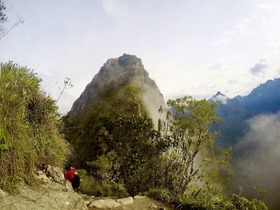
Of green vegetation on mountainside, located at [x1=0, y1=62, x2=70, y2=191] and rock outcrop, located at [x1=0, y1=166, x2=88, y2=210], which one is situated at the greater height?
green vegetation on mountainside, located at [x1=0, y1=62, x2=70, y2=191]

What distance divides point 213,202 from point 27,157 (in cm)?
947

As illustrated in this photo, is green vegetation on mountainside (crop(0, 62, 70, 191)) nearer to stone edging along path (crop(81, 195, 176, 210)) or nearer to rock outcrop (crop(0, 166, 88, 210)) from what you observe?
rock outcrop (crop(0, 166, 88, 210))

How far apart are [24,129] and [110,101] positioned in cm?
Answer: 10792

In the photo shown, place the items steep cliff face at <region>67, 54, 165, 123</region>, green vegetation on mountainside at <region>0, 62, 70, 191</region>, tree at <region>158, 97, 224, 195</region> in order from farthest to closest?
steep cliff face at <region>67, 54, 165, 123</region> < tree at <region>158, 97, 224, 195</region> < green vegetation on mountainside at <region>0, 62, 70, 191</region>

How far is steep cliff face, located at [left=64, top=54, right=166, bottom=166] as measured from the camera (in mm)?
90625

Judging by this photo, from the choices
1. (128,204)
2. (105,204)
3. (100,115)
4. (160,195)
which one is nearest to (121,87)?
(100,115)

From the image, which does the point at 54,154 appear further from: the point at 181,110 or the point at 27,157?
the point at 181,110

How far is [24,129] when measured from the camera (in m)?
7.32

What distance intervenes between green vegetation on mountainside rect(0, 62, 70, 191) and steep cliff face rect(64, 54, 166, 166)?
241ft

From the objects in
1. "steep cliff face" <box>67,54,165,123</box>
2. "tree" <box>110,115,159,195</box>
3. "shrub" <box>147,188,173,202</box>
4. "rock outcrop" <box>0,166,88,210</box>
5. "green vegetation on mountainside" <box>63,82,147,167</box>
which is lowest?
"shrub" <box>147,188,173,202</box>

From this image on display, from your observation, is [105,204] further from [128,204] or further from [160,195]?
[160,195]

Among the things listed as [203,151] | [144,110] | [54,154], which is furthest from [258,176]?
[54,154]

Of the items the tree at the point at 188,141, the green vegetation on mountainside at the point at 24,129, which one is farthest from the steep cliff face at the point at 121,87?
the green vegetation on mountainside at the point at 24,129

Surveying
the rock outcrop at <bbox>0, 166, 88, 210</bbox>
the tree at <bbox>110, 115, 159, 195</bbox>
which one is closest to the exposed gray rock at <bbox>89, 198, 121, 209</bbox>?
the rock outcrop at <bbox>0, 166, 88, 210</bbox>
